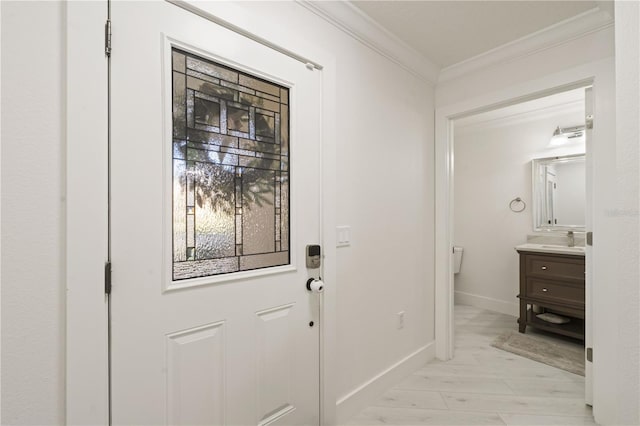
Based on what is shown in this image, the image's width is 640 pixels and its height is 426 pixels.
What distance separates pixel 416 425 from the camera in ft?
5.74

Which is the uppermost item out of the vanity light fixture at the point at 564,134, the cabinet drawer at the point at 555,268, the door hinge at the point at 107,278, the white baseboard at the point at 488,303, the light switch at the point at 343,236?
the vanity light fixture at the point at 564,134

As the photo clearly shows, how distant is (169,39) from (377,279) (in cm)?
171

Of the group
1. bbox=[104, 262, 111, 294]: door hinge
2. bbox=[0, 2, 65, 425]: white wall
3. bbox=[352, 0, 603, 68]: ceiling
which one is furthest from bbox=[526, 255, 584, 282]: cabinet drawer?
bbox=[0, 2, 65, 425]: white wall

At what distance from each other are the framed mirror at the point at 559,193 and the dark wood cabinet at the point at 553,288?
660 millimetres

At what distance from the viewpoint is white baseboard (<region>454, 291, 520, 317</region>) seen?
3638 mm

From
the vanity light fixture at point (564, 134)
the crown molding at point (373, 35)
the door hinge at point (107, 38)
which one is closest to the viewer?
the door hinge at point (107, 38)

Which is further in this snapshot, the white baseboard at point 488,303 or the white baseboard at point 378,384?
the white baseboard at point 488,303

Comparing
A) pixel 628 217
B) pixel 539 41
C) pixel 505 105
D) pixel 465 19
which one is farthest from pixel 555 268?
pixel 628 217

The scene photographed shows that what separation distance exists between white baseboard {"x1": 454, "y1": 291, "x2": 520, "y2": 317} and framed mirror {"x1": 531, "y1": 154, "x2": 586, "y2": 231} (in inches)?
38.7

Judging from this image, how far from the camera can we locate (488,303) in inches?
152

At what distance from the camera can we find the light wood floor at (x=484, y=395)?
181 cm

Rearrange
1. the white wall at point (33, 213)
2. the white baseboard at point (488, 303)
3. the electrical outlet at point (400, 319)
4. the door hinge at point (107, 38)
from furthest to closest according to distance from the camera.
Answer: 1. the white baseboard at point (488, 303)
2. the electrical outlet at point (400, 319)
3. the door hinge at point (107, 38)
4. the white wall at point (33, 213)

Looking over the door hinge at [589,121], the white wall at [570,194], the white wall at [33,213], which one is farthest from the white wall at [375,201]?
the white wall at [570,194]

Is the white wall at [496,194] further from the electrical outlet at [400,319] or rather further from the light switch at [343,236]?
the light switch at [343,236]
